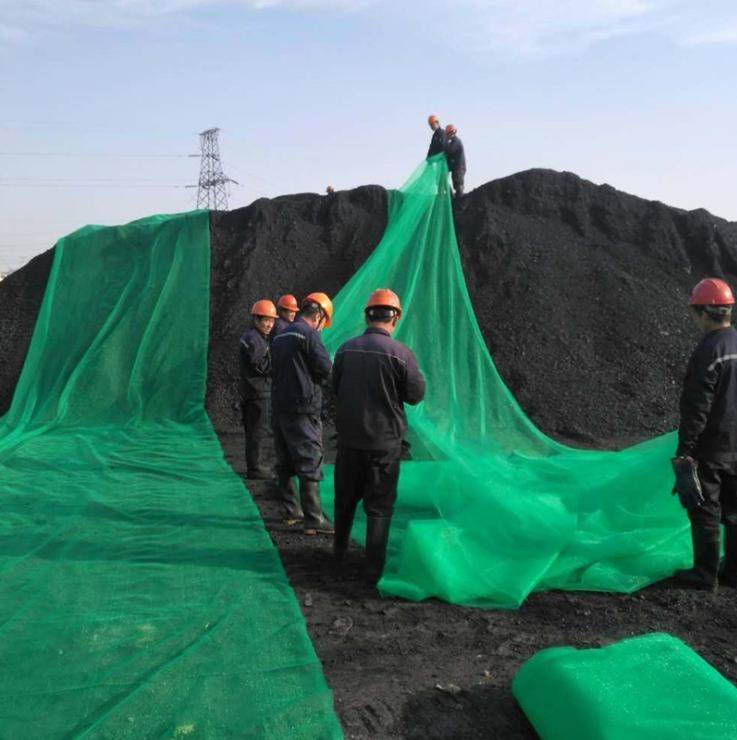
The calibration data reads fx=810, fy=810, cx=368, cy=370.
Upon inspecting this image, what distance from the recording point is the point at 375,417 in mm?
4492

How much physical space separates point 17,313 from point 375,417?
1017cm

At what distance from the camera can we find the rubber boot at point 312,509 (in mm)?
5559

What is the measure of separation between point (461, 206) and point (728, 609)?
986 cm

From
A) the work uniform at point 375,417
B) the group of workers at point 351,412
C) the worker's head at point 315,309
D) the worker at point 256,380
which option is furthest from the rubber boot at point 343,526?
the worker at point 256,380

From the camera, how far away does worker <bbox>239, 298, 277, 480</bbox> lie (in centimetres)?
703

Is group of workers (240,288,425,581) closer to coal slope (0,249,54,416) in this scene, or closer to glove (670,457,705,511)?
glove (670,457,705,511)

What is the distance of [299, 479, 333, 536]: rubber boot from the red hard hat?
273 centimetres

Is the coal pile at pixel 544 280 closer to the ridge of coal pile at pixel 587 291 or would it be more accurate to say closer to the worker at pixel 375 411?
the ridge of coal pile at pixel 587 291

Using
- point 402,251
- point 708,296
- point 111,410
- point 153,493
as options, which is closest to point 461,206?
point 402,251

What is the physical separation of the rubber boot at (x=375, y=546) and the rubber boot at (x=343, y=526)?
0.22 m

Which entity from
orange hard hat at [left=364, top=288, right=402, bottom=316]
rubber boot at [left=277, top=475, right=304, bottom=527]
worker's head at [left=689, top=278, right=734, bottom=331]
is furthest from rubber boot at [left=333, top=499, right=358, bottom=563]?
worker's head at [left=689, top=278, right=734, bottom=331]

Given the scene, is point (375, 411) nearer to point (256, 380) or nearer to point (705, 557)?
point (705, 557)

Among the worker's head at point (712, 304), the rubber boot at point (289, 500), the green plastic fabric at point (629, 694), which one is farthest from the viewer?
the rubber boot at point (289, 500)

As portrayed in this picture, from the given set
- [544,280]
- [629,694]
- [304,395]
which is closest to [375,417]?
[304,395]
